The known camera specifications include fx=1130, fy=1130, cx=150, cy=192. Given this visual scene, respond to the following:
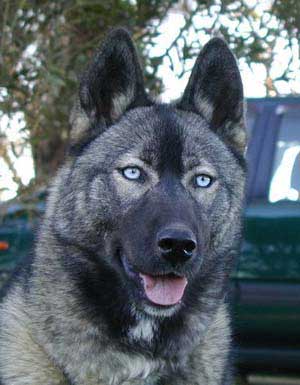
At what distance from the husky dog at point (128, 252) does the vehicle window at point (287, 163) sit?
7.72ft

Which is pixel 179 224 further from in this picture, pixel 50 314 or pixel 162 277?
pixel 50 314

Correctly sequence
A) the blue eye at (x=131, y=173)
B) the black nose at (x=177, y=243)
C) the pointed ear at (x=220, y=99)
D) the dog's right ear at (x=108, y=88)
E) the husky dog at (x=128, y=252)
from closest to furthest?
the black nose at (x=177, y=243), the husky dog at (x=128, y=252), the blue eye at (x=131, y=173), the dog's right ear at (x=108, y=88), the pointed ear at (x=220, y=99)

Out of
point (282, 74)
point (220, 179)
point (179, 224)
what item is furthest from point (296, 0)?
point (179, 224)

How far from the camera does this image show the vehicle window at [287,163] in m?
7.47

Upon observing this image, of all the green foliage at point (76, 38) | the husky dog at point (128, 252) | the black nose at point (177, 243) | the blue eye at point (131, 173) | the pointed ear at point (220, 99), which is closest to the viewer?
the black nose at point (177, 243)

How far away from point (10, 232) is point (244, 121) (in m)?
3.18

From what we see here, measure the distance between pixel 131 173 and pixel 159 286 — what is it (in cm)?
51

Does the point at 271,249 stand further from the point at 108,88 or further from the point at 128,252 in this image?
the point at 128,252

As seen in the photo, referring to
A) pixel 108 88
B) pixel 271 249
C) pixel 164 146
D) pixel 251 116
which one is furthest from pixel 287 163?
pixel 164 146

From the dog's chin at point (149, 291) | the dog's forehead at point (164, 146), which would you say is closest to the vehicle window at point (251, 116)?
the dog's forehead at point (164, 146)

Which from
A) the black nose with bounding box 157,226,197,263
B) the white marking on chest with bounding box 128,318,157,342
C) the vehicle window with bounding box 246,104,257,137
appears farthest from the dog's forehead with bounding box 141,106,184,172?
the vehicle window with bounding box 246,104,257,137

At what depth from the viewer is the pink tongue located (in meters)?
4.65

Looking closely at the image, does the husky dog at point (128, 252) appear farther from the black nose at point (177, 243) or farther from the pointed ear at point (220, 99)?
the pointed ear at point (220, 99)

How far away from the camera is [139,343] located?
4730 millimetres
